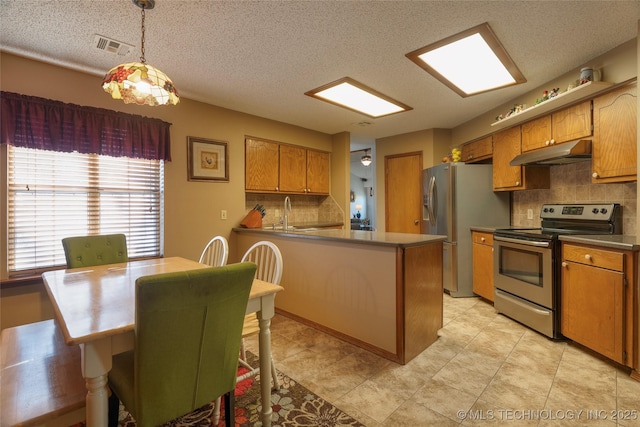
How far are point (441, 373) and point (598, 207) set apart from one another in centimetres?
202

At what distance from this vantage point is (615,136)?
7.34 ft

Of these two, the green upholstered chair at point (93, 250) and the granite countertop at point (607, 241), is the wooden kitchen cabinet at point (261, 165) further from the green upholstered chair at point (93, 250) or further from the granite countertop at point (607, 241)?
the granite countertop at point (607, 241)

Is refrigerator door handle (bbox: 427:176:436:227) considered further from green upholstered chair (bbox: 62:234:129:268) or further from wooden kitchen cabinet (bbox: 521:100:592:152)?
green upholstered chair (bbox: 62:234:129:268)

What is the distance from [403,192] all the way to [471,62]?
8.78 ft

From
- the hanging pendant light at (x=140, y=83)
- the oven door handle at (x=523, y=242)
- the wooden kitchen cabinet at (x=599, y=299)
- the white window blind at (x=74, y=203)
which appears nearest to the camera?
the hanging pendant light at (x=140, y=83)

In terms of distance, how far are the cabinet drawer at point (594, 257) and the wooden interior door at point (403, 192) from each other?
8.04 ft

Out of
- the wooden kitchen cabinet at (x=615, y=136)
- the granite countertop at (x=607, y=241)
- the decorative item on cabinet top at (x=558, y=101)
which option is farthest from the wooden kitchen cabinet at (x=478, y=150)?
the granite countertop at (x=607, y=241)

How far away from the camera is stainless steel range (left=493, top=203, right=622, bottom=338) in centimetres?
250

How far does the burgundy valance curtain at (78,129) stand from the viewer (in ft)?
7.57

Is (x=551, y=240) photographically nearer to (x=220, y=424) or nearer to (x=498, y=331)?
(x=498, y=331)

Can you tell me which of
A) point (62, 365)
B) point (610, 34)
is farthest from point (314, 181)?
point (62, 365)

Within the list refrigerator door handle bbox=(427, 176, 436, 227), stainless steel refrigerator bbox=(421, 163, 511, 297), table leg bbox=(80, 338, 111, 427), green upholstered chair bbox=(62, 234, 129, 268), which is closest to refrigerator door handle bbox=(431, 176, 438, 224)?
refrigerator door handle bbox=(427, 176, 436, 227)

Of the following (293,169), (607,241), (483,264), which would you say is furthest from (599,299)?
(293,169)

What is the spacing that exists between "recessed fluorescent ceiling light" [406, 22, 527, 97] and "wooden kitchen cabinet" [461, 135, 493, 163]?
90 centimetres
